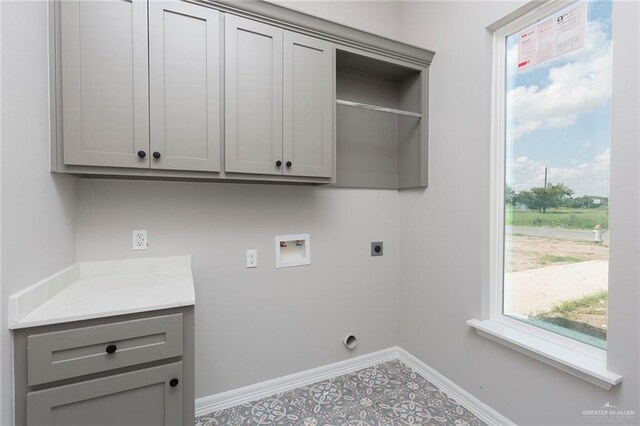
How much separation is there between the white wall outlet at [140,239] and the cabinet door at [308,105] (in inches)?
35.4

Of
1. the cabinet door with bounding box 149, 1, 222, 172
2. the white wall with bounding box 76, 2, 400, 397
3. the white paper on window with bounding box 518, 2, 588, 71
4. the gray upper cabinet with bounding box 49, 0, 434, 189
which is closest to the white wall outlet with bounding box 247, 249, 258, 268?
the white wall with bounding box 76, 2, 400, 397

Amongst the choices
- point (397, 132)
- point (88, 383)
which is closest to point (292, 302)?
point (88, 383)

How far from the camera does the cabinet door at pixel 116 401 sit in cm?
109

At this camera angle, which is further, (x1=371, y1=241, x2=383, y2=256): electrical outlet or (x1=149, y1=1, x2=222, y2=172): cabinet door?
(x1=371, y1=241, x2=383, y2=256): electrical outlet

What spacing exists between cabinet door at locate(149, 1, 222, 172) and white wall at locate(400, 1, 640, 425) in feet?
4.99

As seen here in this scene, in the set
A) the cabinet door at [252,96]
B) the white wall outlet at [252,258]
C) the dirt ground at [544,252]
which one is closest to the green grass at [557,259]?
the dirt ground at [544,252]

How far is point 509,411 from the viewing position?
172 centimetres

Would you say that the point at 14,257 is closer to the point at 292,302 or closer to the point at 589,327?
the point at 292,302

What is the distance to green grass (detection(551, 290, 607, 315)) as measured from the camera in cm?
142

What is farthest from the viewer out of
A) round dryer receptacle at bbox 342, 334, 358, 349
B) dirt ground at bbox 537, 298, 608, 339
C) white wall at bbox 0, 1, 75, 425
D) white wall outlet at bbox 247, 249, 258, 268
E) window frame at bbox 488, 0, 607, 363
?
round dryer receptacle at bbox 342, 334, 358, 349

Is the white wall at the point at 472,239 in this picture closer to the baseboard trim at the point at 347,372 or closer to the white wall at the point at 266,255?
the baseboard trim at the point at 347,372

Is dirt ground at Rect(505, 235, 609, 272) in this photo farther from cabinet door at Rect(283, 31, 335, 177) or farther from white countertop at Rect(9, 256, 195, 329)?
white countertop at Rect(9, 256, 195, 329)

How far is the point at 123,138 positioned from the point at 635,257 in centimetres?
227

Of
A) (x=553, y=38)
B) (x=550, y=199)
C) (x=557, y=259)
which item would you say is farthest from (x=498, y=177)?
(x=553, y=38)
